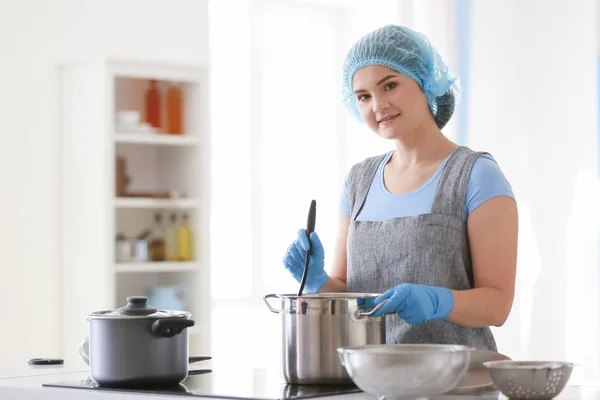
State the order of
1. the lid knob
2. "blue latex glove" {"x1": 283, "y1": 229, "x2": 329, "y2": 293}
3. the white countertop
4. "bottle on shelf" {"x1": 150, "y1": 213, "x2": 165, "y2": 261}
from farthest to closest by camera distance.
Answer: "bottle on shelf" {"x1": 150, "y1": 213, "x2": 165, "y2": 261} → "blue latex glove" {"x1": 283, "y1": 229, "x2": 329, "y2": 293} → the lid knob → the white countertop

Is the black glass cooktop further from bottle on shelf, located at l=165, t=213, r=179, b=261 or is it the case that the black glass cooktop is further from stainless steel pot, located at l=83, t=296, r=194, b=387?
bottle on shelf, located at l=165, t=213, r=179, b=261

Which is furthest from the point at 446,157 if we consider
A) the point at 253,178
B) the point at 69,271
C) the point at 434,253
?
the point at 253,178

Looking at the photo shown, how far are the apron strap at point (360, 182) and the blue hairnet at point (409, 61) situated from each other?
18cm

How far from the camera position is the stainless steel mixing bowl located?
1.38m

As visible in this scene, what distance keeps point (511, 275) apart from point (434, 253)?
0.61ft

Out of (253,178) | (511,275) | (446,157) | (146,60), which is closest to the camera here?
(511,275)

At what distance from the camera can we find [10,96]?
183 inches

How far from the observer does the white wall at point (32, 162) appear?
4.65 metres

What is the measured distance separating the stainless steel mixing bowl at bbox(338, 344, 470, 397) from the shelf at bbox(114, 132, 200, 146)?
3350 millimetres

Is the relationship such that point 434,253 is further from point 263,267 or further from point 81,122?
point 263,267

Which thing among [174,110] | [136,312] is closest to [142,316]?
[136,312]

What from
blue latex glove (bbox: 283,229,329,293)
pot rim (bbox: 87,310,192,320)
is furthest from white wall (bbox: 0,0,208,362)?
pot rim (bbox: 87,310,192,320)

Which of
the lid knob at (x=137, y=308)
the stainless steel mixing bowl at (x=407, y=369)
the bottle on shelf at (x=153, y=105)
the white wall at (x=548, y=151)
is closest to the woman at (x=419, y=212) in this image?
the lid knob at (x=137, y=308)

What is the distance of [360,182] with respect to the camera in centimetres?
238
